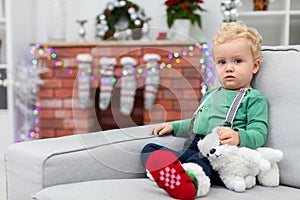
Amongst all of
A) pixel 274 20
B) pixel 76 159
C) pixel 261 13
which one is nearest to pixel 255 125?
pixel 76 159

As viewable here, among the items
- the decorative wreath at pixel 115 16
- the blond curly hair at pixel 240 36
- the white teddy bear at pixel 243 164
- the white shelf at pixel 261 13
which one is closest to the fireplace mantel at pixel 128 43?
the blond curly hair at pixel 240 36

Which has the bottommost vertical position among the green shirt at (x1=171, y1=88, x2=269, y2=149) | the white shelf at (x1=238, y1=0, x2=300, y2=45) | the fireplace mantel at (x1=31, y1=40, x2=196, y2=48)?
the green shirt at (x1=171, y1=88, x2=269, y2=149)

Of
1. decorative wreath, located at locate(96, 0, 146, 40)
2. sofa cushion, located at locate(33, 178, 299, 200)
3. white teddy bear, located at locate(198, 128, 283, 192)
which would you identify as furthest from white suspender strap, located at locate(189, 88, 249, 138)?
decorative wreath, located at locate(96, 0, 146, 40)

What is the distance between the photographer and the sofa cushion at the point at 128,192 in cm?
112

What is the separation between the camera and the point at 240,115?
138 cm

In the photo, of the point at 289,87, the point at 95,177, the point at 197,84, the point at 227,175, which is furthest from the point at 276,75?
the point at 95,177

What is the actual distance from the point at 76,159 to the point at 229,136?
18.1 inches

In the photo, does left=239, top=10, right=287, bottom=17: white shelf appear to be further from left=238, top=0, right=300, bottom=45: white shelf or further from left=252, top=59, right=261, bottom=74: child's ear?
left=252, top=59, right=261, bottom=74: child's ear

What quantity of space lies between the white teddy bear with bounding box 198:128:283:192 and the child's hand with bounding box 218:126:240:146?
15mm

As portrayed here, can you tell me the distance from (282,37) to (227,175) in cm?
202

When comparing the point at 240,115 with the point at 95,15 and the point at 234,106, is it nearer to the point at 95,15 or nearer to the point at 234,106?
the point at 234,106

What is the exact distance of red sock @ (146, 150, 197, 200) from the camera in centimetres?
109

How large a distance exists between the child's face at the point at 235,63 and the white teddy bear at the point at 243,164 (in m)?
0.24

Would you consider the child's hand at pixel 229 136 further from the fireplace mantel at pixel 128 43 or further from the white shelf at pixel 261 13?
the white shelf at pixel 261 13
